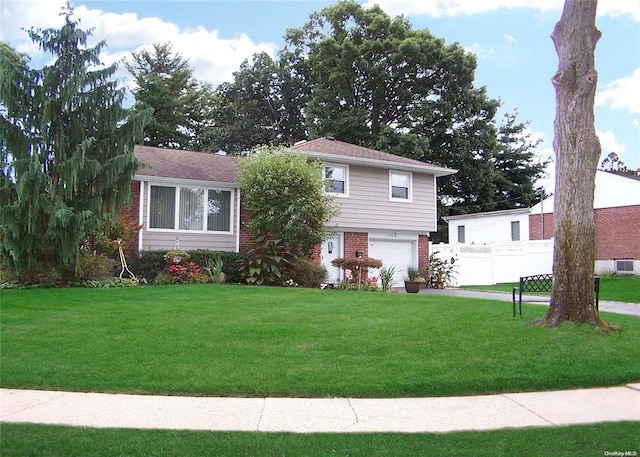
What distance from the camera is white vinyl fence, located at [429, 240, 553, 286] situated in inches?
829

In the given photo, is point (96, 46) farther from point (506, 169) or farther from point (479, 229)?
point (506, 169)

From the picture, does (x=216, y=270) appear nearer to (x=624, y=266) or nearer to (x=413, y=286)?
(x=413, y=286)

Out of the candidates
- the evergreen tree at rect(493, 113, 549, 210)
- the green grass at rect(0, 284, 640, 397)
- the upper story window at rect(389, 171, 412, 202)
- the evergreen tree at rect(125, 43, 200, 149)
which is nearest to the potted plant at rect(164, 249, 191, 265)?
the green grass at rect(0, 284, 640, 397)

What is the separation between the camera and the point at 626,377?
6.01 meters

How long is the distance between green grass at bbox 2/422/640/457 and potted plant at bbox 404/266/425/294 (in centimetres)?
1222

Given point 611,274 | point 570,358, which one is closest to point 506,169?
point 611,274

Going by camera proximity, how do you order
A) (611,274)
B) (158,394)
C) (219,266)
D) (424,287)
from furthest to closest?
(611,274)
(424,287)
(219,266)
(158,394)

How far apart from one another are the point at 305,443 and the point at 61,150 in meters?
10.5

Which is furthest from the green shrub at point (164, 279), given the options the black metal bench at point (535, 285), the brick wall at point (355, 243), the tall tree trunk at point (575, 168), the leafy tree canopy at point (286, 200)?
the tall tree trunk at point (575, 168)

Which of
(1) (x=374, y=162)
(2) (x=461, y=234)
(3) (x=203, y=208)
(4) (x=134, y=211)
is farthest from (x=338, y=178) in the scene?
(2) (x=461, y=234)

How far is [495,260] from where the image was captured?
73.2ft

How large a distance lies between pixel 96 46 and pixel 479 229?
75.2 feet

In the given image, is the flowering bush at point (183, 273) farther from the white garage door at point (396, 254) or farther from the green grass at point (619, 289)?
the green grass at point (619, 289)

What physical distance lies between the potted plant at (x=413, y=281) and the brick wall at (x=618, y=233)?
11.0 m
